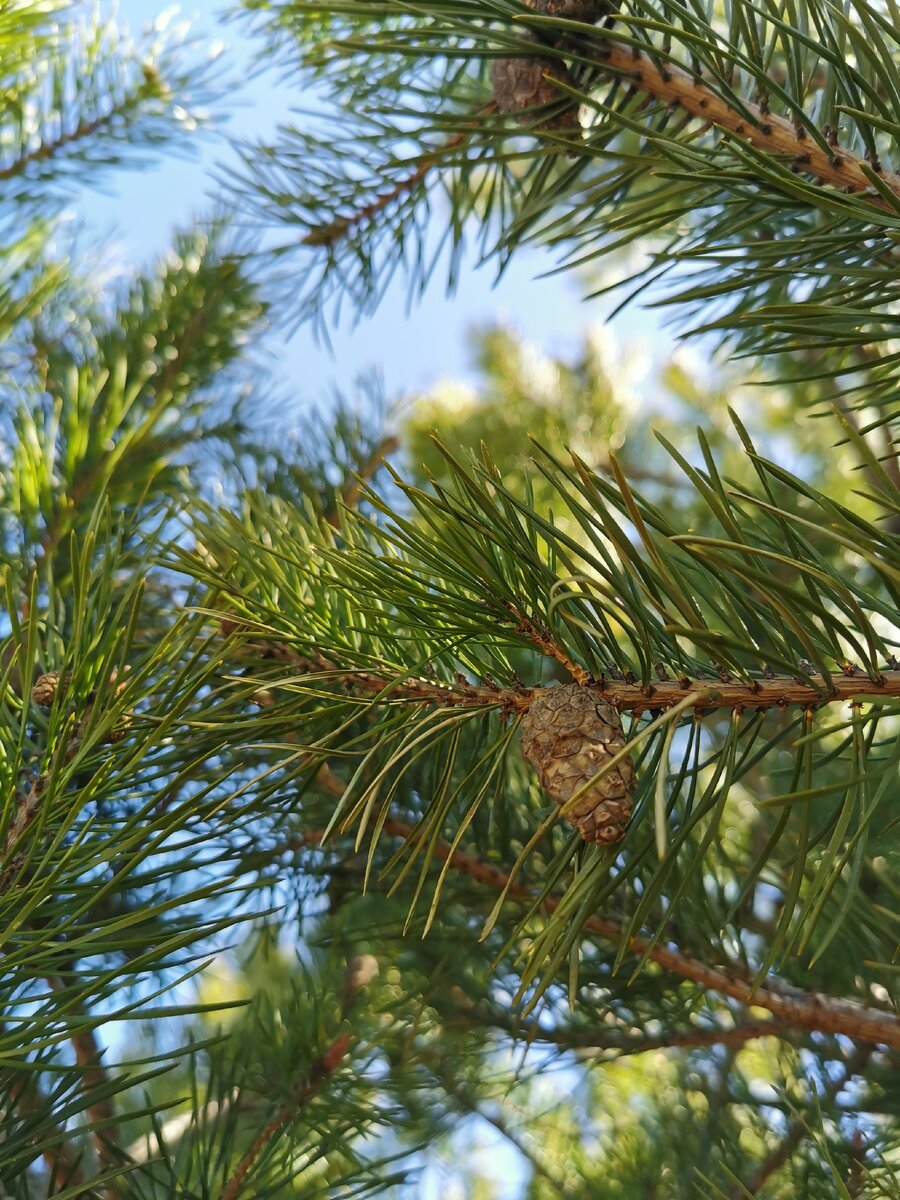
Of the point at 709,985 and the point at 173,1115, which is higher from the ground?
the point at 709,985

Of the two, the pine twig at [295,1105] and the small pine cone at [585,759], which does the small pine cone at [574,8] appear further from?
the pine twig at [295,1105]

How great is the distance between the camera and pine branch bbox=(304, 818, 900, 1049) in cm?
36

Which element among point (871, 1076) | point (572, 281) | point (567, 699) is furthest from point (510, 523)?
point (572, 281)

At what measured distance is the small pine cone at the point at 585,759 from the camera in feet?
0.79

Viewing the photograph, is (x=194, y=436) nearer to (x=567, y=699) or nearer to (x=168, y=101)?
(x=168, y=101)

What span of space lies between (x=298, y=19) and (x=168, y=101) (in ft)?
0.53

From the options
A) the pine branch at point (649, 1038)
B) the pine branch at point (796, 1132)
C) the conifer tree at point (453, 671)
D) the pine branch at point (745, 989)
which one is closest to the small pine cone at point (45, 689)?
the conifer tree at point (453, 671)

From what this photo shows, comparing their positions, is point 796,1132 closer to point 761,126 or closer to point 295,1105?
point 295,1105

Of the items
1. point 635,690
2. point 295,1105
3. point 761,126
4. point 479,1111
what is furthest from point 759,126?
point 479,1111

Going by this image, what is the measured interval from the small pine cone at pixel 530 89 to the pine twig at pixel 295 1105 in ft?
1.28

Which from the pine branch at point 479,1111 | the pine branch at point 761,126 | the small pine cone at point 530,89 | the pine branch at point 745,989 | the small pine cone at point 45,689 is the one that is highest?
the small pine cone at point 530,89

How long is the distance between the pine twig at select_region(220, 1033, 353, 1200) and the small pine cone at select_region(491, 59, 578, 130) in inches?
15.3

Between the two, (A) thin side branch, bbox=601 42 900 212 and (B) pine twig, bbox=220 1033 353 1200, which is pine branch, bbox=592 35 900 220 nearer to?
(A) thin side branch, bbox=601 42 900 212

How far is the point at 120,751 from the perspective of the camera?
27 cm
